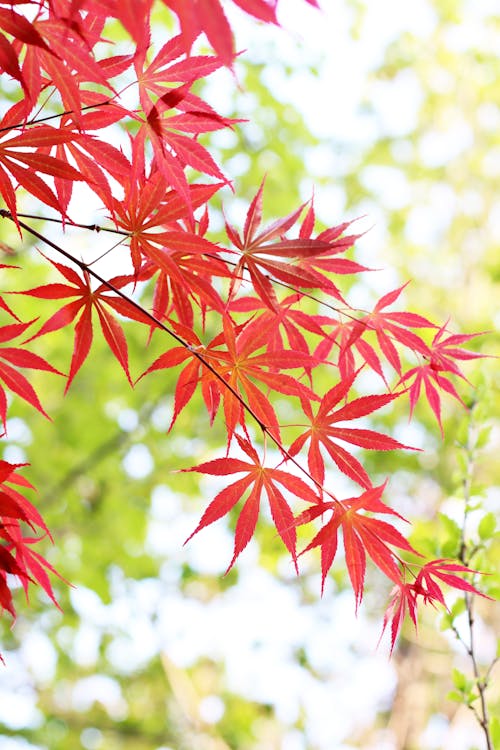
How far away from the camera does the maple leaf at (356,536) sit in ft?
2.02

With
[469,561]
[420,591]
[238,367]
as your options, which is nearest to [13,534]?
[238,367]

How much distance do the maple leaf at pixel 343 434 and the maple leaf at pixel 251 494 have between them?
3 centimetres

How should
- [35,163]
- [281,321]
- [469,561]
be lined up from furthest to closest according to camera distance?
[469,561]
[281,321]
[35,163]

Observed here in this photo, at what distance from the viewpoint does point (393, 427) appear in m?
3.56

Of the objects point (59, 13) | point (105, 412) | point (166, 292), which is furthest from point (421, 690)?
point (59, 13)

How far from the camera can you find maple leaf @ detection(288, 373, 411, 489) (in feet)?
2.09

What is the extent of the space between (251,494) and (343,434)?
10 cm

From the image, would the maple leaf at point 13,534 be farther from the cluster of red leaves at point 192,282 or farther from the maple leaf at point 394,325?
the maple leaf at point 394,325

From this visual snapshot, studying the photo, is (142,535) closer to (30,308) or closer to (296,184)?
(30,308)

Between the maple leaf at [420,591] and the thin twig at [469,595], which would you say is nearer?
the maple leaf at [420,591]

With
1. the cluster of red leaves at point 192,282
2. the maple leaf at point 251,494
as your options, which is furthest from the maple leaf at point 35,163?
the maple leaf at point 251,494

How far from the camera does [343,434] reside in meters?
0.66

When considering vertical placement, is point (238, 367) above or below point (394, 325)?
below

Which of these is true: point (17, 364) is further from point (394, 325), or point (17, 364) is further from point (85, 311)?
point (394, 325)
